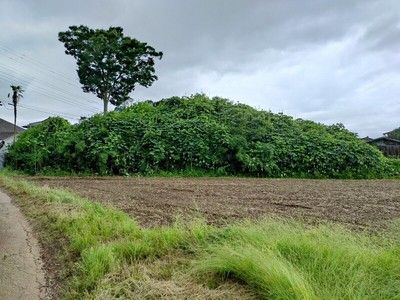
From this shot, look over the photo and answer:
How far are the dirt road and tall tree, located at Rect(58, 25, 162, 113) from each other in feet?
63.0

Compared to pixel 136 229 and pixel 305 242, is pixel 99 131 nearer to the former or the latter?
pixel 136 229

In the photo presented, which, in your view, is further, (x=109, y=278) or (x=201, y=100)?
(x=201, y=100)

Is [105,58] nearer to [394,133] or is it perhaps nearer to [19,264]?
[19,264]

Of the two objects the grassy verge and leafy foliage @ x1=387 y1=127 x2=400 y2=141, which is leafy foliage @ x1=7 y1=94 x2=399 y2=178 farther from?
leafy foliage @ x1=387 y1=127 x2=400 y2=141

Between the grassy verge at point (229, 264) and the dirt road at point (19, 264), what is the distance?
0.20m

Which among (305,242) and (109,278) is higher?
(305,242)

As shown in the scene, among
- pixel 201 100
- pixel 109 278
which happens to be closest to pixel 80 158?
pixel 201 100

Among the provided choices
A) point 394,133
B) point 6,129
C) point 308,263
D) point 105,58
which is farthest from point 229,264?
point 394,133

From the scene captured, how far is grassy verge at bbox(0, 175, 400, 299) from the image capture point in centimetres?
166

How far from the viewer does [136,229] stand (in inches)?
121

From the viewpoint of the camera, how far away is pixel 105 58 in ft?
73.9

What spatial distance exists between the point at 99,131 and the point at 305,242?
1105 cm

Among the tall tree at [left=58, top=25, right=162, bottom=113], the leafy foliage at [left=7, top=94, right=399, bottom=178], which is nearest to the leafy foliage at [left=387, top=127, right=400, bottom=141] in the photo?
the leafy foliage at [left=7, top=94, right=399, bottom=178]

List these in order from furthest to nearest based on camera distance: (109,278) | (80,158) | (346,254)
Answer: (80,158), (109,278), (346,254)
